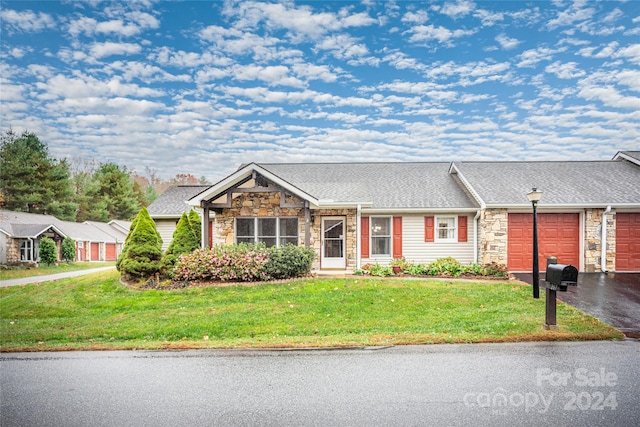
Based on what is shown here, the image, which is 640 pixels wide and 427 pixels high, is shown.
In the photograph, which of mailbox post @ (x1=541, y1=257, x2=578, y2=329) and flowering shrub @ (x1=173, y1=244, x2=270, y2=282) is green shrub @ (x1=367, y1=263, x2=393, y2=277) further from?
mailbox post @ (x1=541, y1=257, x2=578, y2=329)

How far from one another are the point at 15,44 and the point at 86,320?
733 centimetres

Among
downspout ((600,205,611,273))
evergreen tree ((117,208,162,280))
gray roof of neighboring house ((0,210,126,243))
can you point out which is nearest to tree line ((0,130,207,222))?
gray roof of neighboring house ((0,210,126,243))

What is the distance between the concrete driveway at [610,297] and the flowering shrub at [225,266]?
8793 mm

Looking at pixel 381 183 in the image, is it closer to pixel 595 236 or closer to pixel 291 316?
pixel 595 236

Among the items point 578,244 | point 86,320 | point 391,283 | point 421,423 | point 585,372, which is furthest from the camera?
point 578,244

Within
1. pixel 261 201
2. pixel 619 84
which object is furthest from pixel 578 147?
pixel 261 201

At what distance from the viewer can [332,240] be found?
16.3 metres

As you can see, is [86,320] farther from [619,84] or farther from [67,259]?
[67,259]

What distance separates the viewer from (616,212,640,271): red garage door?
15.4 meters

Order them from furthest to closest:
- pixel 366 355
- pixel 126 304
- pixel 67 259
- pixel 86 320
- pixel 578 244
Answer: pixel 67 259
pixel 578 244
pixel 126 304
pixel 86 320
pixel 366 355

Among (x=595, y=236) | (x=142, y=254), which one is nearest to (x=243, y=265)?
(x=142, y=254)

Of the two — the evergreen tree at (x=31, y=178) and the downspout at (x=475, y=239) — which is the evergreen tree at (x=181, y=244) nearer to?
the downspout at (x=475, y=239)

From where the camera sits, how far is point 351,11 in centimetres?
1454

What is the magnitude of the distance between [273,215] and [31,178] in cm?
2893
